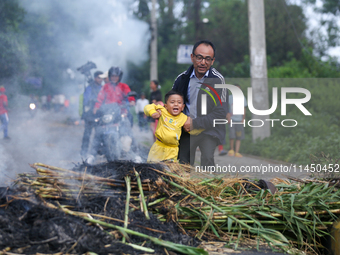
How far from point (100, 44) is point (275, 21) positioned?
16709 millimetres

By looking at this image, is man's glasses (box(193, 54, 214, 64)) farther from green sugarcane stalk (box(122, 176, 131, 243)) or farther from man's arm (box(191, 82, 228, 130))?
green sugarcane stalk (box(122, 176, 131, 243))

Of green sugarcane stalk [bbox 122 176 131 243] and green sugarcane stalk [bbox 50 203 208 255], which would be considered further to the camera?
green sugarcane stalk [bbox 122 176 131 243]

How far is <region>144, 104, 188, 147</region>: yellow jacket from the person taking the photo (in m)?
4.38

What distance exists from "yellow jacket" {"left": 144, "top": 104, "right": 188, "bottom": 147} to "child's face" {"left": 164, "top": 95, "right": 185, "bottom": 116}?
0.07 m

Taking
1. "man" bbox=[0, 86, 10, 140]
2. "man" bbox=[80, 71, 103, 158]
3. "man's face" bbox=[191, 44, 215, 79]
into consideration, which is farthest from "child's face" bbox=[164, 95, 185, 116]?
"man" bbox=[0, 86, 10, 140]

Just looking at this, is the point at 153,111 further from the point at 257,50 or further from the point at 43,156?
the point at 257,50

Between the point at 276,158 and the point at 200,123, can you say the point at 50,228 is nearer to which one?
the point at 200,123

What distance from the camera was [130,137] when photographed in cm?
766

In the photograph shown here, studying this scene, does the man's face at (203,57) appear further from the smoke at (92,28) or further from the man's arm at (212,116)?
the smoke at (92,28)

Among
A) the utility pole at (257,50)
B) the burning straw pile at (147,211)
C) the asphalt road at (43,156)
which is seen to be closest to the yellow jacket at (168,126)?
the asphalt road at (43,156)

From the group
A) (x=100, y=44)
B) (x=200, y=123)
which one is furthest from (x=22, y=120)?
(x=200, y=123)

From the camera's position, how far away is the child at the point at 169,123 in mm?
4387

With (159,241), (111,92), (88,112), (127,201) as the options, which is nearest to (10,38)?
(88,112)

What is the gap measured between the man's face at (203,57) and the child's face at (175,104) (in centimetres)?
42
